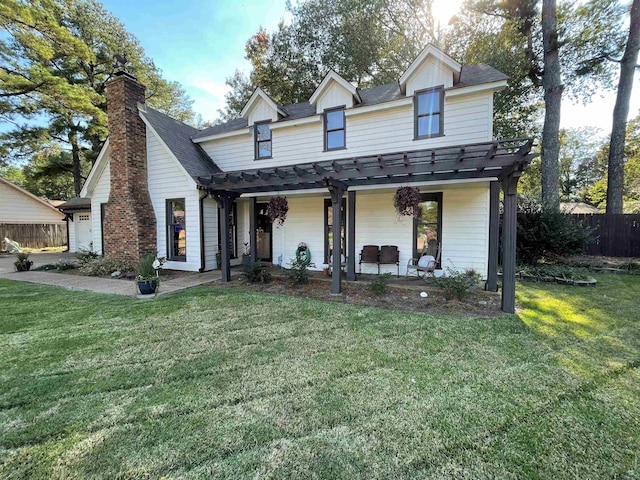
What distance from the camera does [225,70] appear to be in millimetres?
19719

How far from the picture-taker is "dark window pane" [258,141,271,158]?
974 cm

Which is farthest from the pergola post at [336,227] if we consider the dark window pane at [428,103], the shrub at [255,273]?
the dark window pane at [428,103]

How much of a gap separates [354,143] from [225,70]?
16532mm

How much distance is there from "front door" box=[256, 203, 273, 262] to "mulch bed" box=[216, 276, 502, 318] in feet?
→ 10.5

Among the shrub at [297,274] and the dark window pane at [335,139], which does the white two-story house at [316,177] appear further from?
the shrub at [297,274]

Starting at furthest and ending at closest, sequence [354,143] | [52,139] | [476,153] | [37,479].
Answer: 1. [52,139]
2. [354,143]
3. [476,153]
4. [37,479]

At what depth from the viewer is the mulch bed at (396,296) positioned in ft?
16.9

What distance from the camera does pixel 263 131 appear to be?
9773 millimetres

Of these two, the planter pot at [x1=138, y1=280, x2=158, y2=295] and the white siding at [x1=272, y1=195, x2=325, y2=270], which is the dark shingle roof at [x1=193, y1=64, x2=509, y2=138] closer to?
the white siding at [x1=272, y1=195, x2=325, y2=270]

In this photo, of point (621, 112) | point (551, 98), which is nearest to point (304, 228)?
point (551, 98)

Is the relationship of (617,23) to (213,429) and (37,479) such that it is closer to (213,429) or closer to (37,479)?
(213,429)

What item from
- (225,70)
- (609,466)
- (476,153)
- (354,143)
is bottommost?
(609,466)

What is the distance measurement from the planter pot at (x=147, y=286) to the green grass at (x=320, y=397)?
1.49 meters

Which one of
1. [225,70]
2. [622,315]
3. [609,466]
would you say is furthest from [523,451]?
[225,70]
